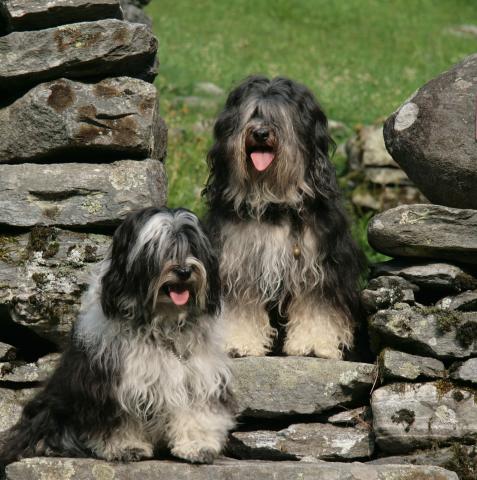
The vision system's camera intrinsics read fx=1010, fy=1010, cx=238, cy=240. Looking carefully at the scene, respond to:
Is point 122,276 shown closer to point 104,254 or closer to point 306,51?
point 104,254

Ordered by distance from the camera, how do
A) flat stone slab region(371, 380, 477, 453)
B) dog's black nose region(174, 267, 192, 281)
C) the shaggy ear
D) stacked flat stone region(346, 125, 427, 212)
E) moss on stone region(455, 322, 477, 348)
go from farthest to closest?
stacked flat stone region(346, 125, 427, 212) → moss on stone region(455, 322, 477, 348) → flat stone slab region(371, 380, 477, 453) → the shaggy ear → dog's black nose region(174, 267, 192, 281)

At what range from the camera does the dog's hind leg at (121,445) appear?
541 cm

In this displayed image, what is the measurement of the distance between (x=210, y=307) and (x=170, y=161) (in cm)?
538

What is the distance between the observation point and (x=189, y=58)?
657 inches

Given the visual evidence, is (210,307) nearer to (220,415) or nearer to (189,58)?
(220,415)

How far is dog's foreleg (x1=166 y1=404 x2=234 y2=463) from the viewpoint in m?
5.41

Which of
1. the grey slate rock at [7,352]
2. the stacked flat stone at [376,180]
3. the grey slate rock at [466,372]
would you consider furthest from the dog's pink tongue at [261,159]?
the stacked flat stone at [376,180]

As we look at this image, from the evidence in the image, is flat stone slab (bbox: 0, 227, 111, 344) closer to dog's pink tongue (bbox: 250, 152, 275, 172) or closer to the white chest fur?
the white chest fur

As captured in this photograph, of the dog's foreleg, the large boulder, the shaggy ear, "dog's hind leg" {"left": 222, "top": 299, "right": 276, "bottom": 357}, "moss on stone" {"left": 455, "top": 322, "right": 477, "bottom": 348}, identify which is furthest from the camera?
"dog's hind leg" {"left": 222, "top": 299, "right": 276, "bottom": 357}

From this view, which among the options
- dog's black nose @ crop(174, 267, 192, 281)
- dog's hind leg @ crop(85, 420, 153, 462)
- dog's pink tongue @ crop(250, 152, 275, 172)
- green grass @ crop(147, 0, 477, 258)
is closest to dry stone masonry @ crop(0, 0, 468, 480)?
dog's hind leg @ crop(85, 420, 153, 462)

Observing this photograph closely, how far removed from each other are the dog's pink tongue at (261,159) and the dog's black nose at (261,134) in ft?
0.35

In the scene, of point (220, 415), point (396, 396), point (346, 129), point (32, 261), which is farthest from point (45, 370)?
point (346, 129)

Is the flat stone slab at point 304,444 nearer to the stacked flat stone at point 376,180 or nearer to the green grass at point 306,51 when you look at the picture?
the green grass at point 306,51

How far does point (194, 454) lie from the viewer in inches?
213
